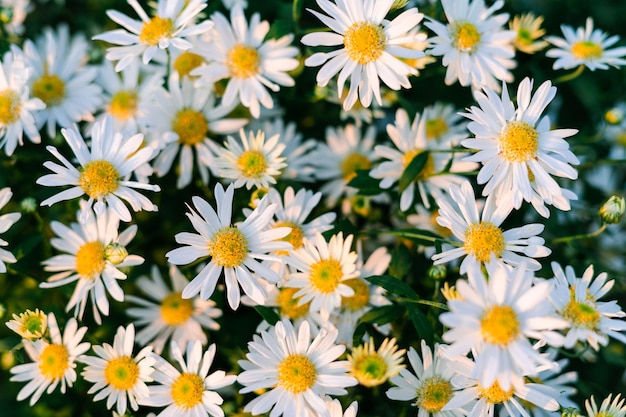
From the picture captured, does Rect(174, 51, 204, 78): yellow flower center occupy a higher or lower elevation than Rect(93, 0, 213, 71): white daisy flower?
higher

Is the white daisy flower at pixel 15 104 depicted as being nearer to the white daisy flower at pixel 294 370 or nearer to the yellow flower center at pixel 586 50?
the white daisy flower at pixel 294 370

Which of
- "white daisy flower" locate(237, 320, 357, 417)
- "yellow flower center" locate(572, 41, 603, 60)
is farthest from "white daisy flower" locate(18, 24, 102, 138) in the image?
"yellow flower center" locate(572, 41, 603, 60)

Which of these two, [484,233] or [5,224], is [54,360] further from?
[484,233]

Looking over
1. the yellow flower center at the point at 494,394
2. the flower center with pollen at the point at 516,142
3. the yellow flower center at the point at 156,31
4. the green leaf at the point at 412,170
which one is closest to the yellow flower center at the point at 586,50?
the flower center with pollen at the point at 516,142

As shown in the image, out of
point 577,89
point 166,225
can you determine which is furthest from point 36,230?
point 577,89

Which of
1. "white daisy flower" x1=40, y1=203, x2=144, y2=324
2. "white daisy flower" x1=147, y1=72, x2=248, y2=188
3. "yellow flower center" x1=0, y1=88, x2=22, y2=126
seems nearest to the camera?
"white daisy flower" x1=40, y1=203, x2=144, y2=324

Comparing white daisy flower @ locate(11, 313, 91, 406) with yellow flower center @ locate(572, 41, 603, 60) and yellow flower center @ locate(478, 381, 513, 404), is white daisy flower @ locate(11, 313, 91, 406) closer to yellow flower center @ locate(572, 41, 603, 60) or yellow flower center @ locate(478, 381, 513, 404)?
yellow flower center @ locate(478, 381, 513, 404)
